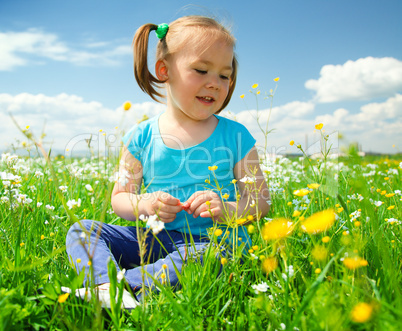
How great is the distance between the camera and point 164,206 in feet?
6.72

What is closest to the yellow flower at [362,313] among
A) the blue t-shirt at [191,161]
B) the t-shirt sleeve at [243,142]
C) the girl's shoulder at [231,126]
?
the blue t-shirt at [191,161]

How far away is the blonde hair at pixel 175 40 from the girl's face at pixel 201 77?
0.20 feet

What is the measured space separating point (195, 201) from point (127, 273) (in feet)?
1.75

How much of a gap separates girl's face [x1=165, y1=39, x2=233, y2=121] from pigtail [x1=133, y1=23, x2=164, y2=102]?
45cm

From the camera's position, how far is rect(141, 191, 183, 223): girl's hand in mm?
2047

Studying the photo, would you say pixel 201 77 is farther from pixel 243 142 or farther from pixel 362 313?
pixel 362 313

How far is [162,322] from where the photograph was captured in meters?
1.35

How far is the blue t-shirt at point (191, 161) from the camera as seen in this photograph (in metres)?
2.53

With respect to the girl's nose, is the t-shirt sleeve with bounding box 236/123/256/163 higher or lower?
lower

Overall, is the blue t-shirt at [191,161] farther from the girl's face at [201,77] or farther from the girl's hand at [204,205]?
the girl's hand at [204,205]

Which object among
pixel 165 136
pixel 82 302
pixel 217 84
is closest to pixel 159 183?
pixel 165 136

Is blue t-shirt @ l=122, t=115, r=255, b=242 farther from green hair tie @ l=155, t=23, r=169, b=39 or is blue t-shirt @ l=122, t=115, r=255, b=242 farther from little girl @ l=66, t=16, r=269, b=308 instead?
green hair tie @ l=155, t=23, r=169, b=39

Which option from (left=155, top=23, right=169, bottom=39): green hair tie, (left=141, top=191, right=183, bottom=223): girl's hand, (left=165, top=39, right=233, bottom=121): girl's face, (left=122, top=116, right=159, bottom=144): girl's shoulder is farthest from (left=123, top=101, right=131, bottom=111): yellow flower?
(left=155, top=23, right=169, bottom=39): green hair tie

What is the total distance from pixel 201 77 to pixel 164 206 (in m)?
0.95
